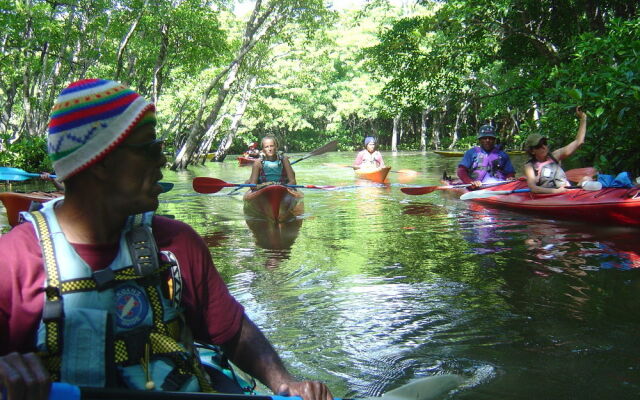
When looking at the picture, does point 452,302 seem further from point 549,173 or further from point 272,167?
point 272,167

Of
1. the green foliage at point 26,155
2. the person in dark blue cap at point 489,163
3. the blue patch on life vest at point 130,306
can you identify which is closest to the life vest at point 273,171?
the person in dark blue cap at point 489,163

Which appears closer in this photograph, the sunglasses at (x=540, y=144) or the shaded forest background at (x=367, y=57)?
the sunglasses at (x=540, y=144)

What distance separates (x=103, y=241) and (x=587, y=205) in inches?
310

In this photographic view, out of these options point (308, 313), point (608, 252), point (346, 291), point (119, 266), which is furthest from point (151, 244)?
point (608, 252)

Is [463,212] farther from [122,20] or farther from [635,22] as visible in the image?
[122,20]

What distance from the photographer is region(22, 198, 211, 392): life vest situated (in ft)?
5.27

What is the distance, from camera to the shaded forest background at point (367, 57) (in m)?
9.66

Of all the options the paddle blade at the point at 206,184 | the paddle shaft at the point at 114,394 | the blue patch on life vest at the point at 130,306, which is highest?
the blue patch on life vest at the point at 130,306

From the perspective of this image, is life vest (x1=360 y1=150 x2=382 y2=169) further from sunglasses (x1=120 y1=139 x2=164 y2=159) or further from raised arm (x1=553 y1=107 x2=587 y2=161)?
sunglasses (x1=120 y1=139 x2=164 y2=159)

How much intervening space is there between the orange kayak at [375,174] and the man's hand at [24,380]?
625 inches

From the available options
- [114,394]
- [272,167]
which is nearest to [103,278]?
[114,394]

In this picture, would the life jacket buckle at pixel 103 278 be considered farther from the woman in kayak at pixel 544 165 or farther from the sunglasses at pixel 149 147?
the woman in kayak at pixel 544 165

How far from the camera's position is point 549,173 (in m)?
9.60

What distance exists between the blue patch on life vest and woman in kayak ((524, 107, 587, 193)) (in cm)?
854
